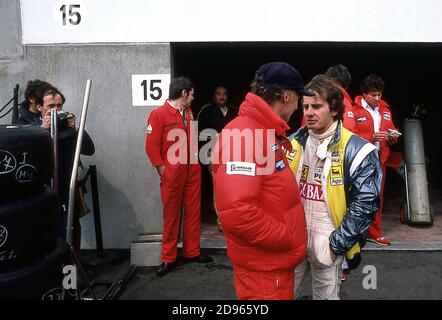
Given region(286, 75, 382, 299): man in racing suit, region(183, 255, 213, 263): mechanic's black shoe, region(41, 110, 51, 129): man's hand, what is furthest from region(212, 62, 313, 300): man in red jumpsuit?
region(183, 255, 213, 263): mechanic's black shoe

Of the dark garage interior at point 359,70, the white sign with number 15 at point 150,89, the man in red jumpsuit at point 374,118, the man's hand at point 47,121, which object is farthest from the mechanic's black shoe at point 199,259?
the dark garage interior at point 359,70

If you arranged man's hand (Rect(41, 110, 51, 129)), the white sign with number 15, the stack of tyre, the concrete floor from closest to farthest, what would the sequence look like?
the stack of tyre
man's hand (Rect(41, 110, 51, 129))
the concrete floor
the white sign with number 15

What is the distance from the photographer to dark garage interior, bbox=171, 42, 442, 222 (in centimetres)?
955

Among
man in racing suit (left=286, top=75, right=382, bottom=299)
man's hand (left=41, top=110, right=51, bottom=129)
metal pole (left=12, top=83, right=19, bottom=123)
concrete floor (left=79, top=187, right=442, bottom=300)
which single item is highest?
metal pole (left=12, top=83, right=19, bottom=123)

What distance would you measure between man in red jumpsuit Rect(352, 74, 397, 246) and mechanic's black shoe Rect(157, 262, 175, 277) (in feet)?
8.07

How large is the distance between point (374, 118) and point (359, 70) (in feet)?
18.2

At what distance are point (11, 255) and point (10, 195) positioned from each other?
Result: 1.28 feet

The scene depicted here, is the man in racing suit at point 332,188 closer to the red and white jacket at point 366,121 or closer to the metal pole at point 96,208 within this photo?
the red and white jacket at point 366,121

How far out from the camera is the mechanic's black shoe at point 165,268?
4.68 meters

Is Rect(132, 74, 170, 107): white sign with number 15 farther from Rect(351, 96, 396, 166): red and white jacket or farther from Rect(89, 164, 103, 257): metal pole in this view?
Rect(351, 96, 396, 166): red and white jacket
